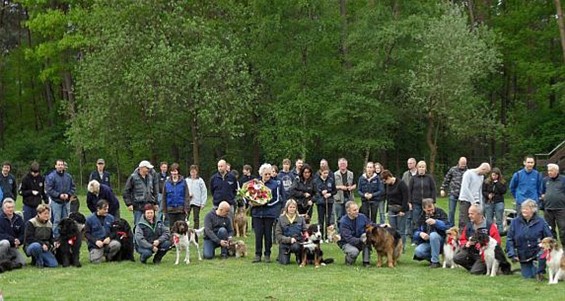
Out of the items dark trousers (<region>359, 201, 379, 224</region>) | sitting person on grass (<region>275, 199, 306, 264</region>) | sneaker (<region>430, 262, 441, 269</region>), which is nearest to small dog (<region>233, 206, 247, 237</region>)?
dark trousers (<region>359, 201, 379, 224</region>)

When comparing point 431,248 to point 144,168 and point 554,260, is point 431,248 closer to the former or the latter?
point 554,260

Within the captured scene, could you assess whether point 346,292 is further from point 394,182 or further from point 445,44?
point 445,44

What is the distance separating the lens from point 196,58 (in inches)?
1030

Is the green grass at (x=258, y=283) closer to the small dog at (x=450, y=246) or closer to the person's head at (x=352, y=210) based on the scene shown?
the small dog at (x=450, y=246)

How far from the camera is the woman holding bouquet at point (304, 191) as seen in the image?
480 inches

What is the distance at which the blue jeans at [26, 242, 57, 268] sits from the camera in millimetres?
10609

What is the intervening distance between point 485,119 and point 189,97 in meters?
12.3

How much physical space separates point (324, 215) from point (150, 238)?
3451mm

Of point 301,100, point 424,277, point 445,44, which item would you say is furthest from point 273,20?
point 424,277

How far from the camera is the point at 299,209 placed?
12180 mm

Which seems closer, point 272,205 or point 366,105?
point 272,205

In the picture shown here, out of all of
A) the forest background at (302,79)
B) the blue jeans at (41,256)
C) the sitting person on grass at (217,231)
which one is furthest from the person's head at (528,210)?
the forest background at (302,79)

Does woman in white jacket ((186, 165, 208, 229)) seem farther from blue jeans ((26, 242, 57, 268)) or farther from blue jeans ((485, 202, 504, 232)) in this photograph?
blue jeans ((485, 202, 504, 232))

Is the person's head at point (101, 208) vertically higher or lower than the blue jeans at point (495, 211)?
higher
